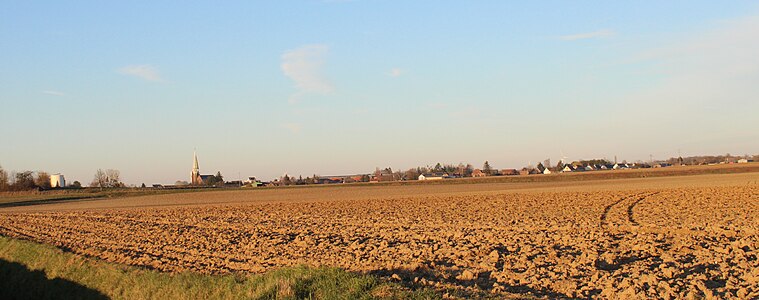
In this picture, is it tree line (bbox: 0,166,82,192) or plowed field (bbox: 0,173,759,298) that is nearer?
plowed field (bbox: 0,173,759,298)

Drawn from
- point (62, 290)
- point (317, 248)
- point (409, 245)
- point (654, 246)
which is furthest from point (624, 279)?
point (62, 290)

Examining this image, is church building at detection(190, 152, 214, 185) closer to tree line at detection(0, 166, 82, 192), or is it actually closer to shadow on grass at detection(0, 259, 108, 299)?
tree line at detection(0, 166, 82, 192)

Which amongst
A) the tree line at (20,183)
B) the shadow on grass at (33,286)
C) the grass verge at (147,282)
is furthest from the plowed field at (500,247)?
the tree line at (20,183)

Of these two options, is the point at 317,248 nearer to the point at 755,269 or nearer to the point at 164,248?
the point at 164,248

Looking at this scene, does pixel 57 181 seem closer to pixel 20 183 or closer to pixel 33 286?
pixel 20 183

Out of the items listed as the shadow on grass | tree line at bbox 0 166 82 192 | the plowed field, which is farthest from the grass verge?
tree line at bbox 0 166 82 192

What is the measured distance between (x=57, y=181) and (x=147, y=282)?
14868 cm

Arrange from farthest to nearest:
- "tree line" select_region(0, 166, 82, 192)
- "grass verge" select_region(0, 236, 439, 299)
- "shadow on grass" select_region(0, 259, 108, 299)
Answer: "tree line" select_region(0, 166, 82, 192), "shadow on grass" select_region(0, 259, 108, 299), "grass verge" select_region(0, 236, 439, 299)

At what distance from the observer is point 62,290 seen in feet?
65.7

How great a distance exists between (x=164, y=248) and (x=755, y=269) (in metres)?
16.2

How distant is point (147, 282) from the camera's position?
636 inches

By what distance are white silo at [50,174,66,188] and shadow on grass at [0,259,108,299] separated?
134768 mm

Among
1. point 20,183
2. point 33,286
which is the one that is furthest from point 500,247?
point 20,183

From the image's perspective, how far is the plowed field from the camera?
1168cm
